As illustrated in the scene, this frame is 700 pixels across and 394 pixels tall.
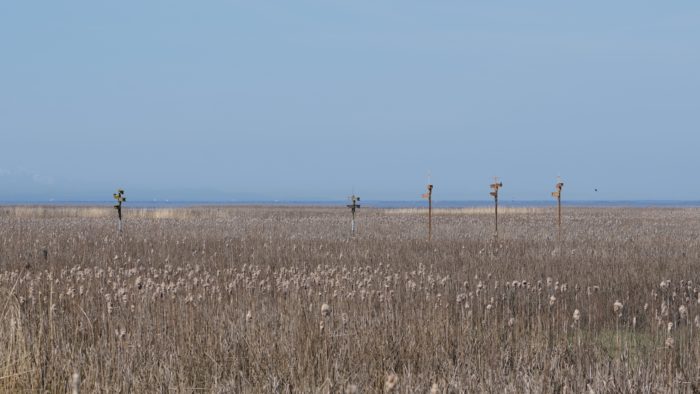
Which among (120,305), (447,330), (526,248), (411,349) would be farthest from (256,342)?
(526,248)

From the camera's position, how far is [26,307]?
27.5 feet

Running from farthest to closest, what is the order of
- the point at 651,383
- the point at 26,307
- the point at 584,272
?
the point at 584,272
the point at 26,307
the point at 651,383

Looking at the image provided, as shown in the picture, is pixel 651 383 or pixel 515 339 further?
pixel 515 339

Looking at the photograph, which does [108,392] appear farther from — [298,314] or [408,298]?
[408,298]

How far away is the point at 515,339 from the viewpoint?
273 inches

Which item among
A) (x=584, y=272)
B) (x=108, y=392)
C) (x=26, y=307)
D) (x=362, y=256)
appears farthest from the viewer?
(x=362, y=256)

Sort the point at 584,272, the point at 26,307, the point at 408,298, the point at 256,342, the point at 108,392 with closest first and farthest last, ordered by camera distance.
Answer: the point at 108,392 < the point at 256,342 < the point at 26,307 < the point at 408,298 < the point at 584,272

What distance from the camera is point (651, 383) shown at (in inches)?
203

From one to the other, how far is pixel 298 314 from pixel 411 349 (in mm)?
1162

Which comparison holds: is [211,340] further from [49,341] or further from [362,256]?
[362,256]

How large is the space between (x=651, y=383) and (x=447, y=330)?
6.40 feet

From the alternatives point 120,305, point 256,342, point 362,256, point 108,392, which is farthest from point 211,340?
point 362,256

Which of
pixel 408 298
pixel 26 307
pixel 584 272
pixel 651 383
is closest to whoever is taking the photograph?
pixel 651 383

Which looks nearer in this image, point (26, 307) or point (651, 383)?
point (651, 383)
